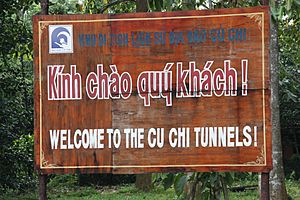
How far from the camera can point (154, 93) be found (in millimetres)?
4082

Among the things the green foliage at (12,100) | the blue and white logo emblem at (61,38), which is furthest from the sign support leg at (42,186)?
the green foliage at (12,100)

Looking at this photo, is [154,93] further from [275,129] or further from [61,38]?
[275,129]

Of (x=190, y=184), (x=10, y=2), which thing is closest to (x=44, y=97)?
(x=190, y=184)

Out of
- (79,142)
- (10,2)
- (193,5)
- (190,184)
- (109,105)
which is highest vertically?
(10,2)

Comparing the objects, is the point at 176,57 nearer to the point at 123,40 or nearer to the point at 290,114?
the point at 123,40

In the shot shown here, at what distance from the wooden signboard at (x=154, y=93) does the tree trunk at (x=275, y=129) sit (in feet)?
11.7

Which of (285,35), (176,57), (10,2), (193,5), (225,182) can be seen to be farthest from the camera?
(285,35)

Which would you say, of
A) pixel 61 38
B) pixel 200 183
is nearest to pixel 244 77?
pixel 61 38

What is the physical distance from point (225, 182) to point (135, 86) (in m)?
1.46

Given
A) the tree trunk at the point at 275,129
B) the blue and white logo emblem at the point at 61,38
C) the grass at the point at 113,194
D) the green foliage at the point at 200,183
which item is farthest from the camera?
the grass at the point at 113,194

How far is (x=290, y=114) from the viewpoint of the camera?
13.9 metres

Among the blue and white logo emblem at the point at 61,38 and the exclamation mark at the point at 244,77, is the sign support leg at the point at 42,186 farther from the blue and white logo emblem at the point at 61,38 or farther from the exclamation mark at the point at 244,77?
the exclamation mark at the point at 244,77

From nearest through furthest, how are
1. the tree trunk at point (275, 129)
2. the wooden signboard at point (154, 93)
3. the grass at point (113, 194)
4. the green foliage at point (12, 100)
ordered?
the wooden signboard at point (154, 93)
the tree trunk at point (275, 129)
the green foliage at point (12, 100)
the grass at point (113, 194)

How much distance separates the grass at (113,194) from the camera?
37.0ft
